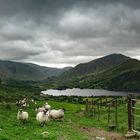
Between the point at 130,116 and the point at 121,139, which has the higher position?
the point at 130,116

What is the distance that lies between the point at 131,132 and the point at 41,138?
29.5 ft

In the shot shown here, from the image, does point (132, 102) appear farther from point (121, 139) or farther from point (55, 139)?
point (55, 139)

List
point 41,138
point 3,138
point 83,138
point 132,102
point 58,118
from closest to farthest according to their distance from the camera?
1. point 3,138
2. point 41,138
3. point 83,138
4. point 132,102
5. point 58,118

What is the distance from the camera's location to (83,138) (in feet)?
90.9

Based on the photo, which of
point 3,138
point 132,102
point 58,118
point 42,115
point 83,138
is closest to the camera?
point 3,138

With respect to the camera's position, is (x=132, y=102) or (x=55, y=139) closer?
(x=55, y=139)

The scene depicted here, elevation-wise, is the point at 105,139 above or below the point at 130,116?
below

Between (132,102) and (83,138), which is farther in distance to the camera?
(132,102)

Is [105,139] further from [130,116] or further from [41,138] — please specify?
[41,138]

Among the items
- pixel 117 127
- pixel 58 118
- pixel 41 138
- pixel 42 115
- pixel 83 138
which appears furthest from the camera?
pixel 58 118

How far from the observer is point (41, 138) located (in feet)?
82.0

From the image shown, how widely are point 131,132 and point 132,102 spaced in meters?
2.71

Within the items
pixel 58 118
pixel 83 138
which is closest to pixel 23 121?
pixel 58 118

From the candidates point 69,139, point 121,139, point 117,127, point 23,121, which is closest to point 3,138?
point 69,139
